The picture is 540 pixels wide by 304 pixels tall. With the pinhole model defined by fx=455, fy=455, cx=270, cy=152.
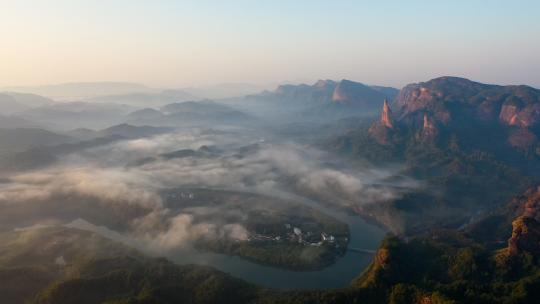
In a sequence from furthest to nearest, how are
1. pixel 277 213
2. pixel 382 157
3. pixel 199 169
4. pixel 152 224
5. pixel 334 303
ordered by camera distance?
pixel 382 157, pixel 199 169, pixel 277 213, pixel 152 224, pixel 334 303

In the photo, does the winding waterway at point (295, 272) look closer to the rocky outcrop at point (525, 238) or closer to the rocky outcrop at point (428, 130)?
the rocky outcrop at point (525, 238)

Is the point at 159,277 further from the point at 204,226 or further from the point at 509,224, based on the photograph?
the point at 509,224

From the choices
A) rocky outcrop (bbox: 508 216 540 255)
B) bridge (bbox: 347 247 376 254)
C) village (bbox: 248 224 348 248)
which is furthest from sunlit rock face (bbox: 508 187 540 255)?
village (bbox: 248 224 348 248)

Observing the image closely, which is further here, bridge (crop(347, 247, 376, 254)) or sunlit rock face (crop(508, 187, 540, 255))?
bridge (crop(347, 247, 376, 254))

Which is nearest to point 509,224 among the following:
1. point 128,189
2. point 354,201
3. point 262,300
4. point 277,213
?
point 354,201

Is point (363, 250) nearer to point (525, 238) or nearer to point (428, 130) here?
point (525, 238)

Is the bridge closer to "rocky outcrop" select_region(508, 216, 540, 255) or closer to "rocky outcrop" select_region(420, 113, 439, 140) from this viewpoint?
"rocky outcrop" select_region(508, 216, 540, 255)

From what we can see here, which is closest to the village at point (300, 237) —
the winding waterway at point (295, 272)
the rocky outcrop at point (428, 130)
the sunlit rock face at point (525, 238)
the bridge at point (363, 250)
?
the bridge at point (363, 250)

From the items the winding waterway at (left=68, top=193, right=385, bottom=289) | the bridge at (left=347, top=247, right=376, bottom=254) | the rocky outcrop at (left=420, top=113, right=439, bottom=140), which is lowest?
the winding waterway at (left=68, top=193, right=385, bottom=289)

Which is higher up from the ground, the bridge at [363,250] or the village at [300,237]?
the village at [300,237]

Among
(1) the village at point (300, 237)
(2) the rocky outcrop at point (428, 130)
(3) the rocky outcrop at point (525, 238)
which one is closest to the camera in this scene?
(3) the rocky outcrop at point (525, 238)

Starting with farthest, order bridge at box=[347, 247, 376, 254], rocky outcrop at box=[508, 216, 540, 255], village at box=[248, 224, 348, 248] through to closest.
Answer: village at box=[248, 224, 348, 248]
bridge at box=[347, 247, 376, 254]
rocky outcrop at box=[508, 216, 540, 255]
